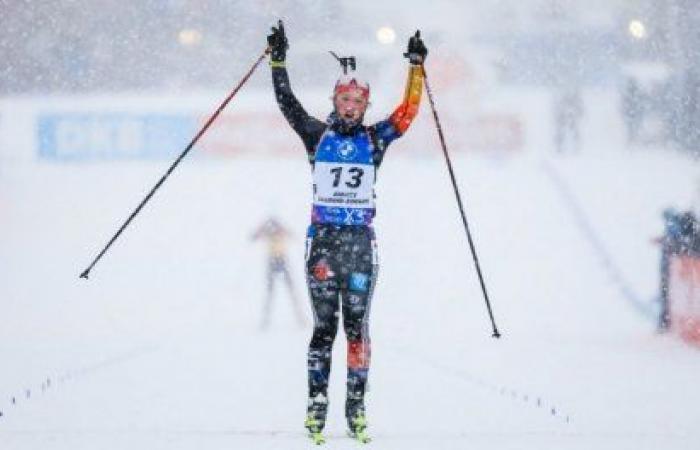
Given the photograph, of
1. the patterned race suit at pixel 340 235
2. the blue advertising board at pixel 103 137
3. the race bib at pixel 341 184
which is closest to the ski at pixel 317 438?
the patterned race suit at pixel 340 235

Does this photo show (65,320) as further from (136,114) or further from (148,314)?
(136,114)

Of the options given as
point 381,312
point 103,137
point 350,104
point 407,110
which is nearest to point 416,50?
point 407,110

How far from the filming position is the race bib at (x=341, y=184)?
5266 millimetres

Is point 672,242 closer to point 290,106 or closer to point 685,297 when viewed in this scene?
point 685,297

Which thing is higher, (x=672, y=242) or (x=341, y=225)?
(x=672, y=242)

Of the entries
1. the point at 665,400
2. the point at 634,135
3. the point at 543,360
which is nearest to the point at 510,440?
the point at 665,400

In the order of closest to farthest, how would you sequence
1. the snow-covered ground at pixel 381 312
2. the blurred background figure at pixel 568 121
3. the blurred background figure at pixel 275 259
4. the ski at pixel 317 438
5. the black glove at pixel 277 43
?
1. the ski at pixel 317 438
2. the black glove at pixel 277 43
3. the snow-covered ground at pixel 381 312
4. the blurred background figure at pixel 275 259
5. the blurred background figure at pixel 568 121

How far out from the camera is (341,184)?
5262 mm

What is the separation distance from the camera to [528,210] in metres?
18.5

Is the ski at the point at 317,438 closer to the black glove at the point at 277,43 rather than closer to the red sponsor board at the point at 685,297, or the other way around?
the black glove at the point at 277,43

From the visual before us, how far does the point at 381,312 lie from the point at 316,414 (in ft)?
24.8

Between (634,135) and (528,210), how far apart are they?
739cm

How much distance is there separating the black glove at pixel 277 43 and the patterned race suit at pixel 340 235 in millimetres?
47

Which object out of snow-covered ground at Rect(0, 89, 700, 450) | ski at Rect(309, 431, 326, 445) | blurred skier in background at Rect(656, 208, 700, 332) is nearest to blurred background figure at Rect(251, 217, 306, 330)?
snow-covered ground at Rect(0, 89, 700, 450)
